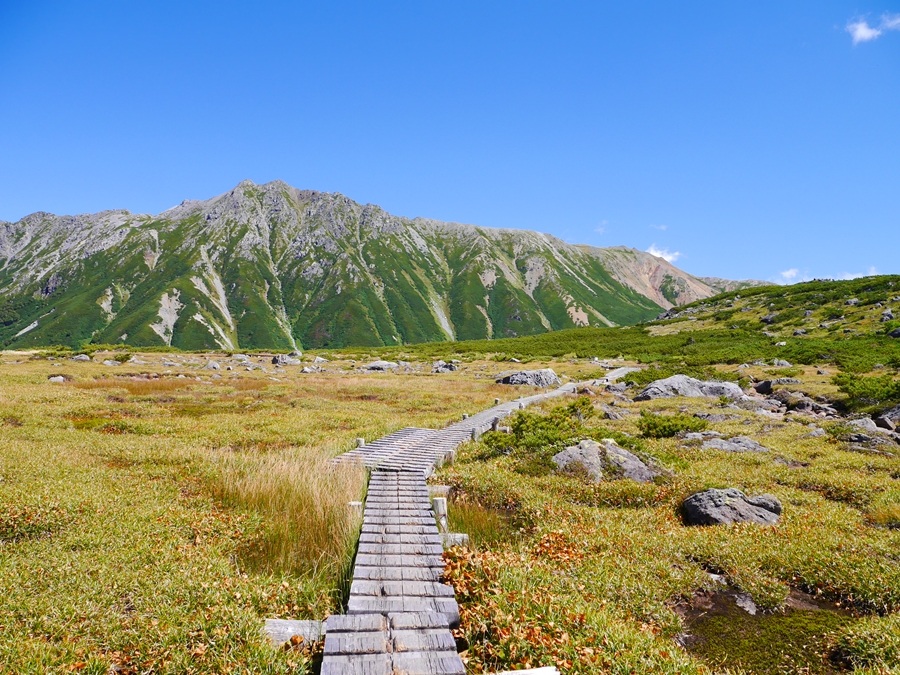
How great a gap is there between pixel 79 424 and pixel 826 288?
493ft

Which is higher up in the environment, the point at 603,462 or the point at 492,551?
the point at 603,462

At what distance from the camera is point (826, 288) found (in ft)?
370

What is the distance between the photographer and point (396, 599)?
784 cm

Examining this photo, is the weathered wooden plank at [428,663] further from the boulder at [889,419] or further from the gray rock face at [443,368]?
the gray rock face at [443,368]

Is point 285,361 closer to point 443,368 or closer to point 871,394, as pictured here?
point 443,368

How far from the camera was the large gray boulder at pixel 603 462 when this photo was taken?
15.7m

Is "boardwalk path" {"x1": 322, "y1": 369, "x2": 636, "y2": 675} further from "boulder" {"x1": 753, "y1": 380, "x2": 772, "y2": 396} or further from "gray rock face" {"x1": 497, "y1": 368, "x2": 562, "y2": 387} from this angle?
"gray rock face" {"x1": 497, "y1": 368, "x2": 562, "y2": 387}

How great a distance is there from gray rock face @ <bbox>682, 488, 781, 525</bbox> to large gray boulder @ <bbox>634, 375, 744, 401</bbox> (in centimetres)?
2589

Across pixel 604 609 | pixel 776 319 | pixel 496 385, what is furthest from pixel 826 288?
pixel 604 609

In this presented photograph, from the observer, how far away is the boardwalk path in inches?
241

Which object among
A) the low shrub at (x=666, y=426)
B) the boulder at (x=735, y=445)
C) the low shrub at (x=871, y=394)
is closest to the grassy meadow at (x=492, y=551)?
the low shrub at (x=666, y=426)

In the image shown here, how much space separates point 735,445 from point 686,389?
65.6 feet

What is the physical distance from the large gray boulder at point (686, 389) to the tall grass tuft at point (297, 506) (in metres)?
30.9

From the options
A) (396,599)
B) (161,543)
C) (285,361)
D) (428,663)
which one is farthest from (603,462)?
(285,361)
